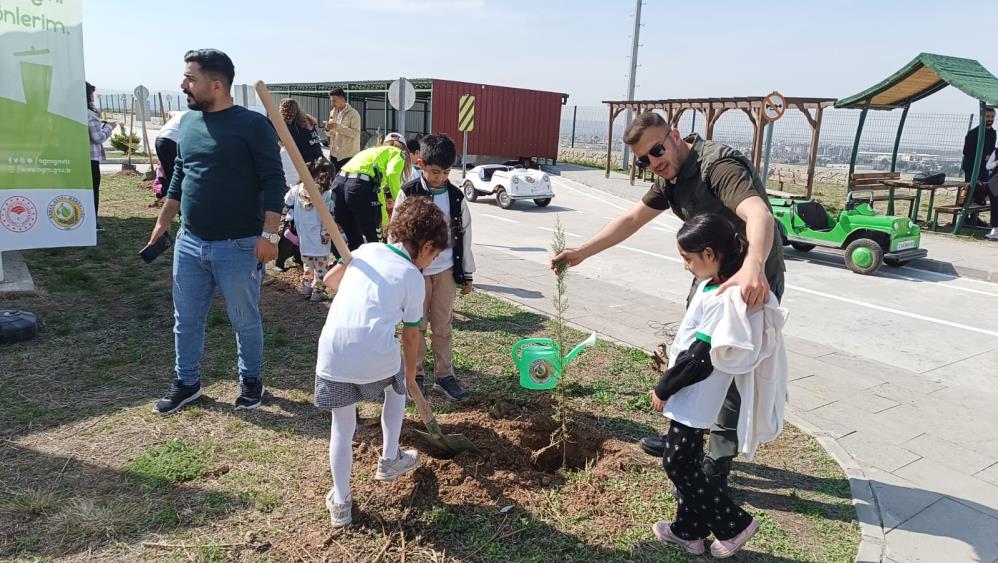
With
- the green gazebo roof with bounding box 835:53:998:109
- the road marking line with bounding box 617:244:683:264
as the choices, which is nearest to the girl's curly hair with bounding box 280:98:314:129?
the road marking line with bounding box 617:244:683:264

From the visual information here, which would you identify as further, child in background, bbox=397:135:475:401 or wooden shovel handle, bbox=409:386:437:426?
child in background, bbox=397:135:475:401

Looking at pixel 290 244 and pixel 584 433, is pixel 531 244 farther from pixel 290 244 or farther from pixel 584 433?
pixel 584 433

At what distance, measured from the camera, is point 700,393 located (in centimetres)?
266

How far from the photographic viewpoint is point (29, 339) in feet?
16.9

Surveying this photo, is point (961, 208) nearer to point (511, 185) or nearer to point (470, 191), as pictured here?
point (511, 185)

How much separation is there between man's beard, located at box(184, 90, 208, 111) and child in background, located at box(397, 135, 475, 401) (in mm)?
1298

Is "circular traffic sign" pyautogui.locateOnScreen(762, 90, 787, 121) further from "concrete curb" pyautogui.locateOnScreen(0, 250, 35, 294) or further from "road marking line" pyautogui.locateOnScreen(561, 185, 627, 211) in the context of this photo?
"concrete curb" pyautogui.locateOnScreen(0, 250, 35, 294)

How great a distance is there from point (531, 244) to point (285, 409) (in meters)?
7.33

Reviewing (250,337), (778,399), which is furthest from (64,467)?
(778,399)

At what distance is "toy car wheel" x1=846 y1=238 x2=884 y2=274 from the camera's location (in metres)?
9.39

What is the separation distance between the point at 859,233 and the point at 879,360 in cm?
458

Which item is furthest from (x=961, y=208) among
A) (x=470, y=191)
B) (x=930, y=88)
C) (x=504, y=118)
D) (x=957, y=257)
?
(x=504, y=118)

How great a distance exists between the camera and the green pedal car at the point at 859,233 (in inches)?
373

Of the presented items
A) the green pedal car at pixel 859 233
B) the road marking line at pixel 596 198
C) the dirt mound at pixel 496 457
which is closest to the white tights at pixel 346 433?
the dirt mound at pixel 496 457
